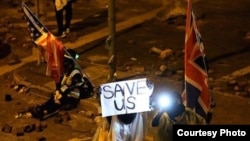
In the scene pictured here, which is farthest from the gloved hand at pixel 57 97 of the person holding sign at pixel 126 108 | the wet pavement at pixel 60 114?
the person holding sign at pixel 126 108

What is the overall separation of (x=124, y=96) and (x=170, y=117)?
31.4 inches

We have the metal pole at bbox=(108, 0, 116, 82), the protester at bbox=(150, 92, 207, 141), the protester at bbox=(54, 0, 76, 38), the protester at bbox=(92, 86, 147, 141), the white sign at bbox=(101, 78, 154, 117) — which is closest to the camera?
the protester at bbox=(150, 92, 207, 141)

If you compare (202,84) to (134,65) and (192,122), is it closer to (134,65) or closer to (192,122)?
(192,122)

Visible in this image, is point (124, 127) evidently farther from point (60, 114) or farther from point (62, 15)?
point (62, 15)

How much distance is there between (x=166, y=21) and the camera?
53.9ft

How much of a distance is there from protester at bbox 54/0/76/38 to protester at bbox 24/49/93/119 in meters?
3.76

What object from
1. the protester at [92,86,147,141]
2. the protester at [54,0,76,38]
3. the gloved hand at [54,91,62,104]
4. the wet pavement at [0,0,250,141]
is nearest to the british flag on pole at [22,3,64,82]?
the gloved hand at [54,91,62,104]

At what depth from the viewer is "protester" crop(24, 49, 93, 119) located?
36.0ft

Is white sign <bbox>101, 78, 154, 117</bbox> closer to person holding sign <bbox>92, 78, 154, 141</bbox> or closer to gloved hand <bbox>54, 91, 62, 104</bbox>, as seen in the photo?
person holding sign <bbox>92, 78, 154, 141</bbox>

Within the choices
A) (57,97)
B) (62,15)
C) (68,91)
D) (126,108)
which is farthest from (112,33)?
(62,15)

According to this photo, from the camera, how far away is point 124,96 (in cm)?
869

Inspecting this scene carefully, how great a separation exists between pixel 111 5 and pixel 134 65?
13.7 feet

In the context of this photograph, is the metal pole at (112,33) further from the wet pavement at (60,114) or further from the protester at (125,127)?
the protester at (125,127)

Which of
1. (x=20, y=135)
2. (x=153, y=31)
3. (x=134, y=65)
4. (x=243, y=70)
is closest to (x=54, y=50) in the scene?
(x=20, y=135)
